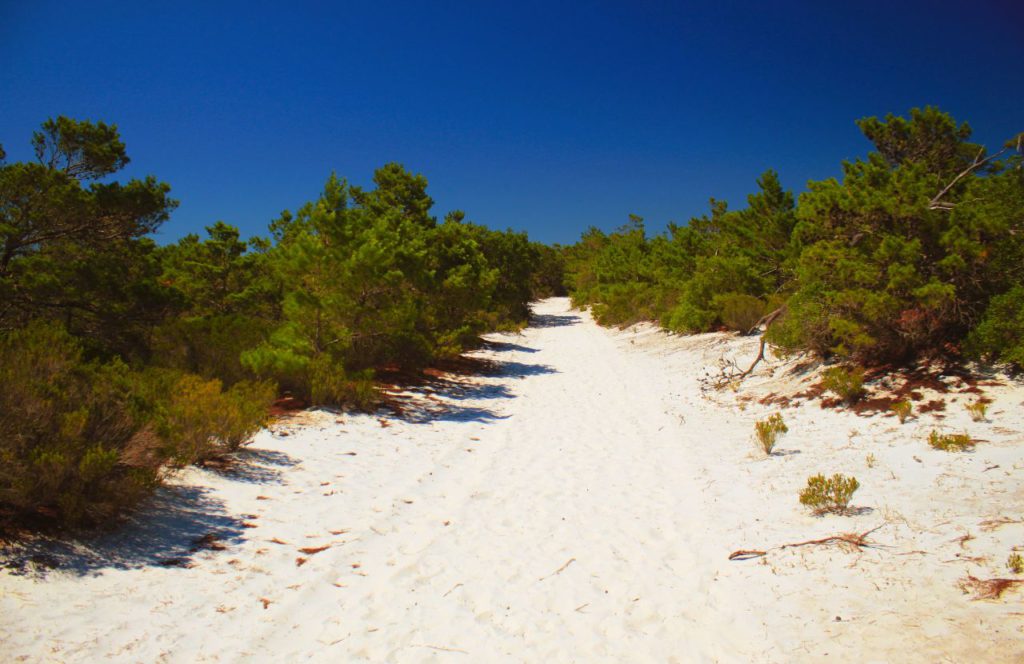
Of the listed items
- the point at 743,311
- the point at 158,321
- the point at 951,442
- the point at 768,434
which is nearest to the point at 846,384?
the point at 768,434

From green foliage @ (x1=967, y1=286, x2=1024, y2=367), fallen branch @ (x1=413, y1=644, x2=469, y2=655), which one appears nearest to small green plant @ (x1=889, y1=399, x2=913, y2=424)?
green foliage @ (x1=967, y1=286, x2=1024, y2=367)

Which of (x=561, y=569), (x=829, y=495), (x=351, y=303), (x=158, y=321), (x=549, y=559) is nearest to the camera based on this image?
(x=561, y=569)

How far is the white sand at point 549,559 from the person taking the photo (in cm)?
331

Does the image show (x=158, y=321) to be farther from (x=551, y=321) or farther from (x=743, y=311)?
(x=551, y=321)

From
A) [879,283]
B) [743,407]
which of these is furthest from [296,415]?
[879,283]

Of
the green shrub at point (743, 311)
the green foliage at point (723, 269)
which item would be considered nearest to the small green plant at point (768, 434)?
the green foliage at point (723, 269)

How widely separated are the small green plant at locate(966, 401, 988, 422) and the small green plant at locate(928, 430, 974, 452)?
599 mm

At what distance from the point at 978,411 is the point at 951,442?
45.4 inches

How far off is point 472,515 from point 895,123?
12.5 meters

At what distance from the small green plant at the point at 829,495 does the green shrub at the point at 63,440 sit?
642cm

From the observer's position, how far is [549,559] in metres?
4.83

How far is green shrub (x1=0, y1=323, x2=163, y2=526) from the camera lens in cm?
381

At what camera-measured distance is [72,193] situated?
680cm

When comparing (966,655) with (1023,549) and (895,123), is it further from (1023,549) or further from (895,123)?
(895,123)
